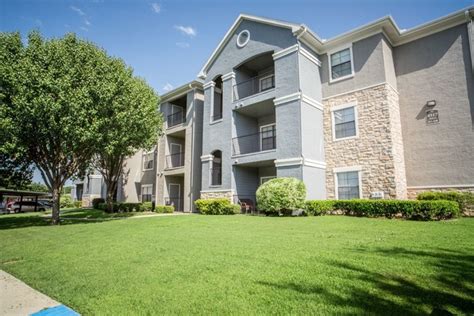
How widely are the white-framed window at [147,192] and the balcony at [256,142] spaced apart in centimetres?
1206

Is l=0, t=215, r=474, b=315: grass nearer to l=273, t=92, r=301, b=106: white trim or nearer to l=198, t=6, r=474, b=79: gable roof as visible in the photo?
l=273, t=92, r=301, b=106: white trim

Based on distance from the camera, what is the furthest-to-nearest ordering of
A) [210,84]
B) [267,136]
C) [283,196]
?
[210,84] < [267,136] < [283,196]

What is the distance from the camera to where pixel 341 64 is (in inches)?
657

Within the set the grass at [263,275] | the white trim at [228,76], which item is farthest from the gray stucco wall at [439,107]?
the white trim at [228,76]

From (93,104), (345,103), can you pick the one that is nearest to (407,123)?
(345,103)

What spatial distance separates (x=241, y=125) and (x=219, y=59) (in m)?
5.49

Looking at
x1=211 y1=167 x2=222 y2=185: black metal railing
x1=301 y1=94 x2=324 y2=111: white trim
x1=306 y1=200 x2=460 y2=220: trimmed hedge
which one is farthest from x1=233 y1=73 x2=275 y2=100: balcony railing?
x1=306 y1=200 x2=460 y2=220: trimmed hedge

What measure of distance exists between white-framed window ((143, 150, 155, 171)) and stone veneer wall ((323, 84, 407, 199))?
17.5 m

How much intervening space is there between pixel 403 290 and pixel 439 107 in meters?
14.3

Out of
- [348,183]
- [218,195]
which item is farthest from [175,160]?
[348,183]

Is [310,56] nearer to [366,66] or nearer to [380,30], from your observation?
[366,66]

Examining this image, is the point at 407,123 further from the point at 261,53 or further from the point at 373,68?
the point at 261,53

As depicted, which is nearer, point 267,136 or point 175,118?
point 267,136

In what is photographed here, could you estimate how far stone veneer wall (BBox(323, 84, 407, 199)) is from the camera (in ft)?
46.0
